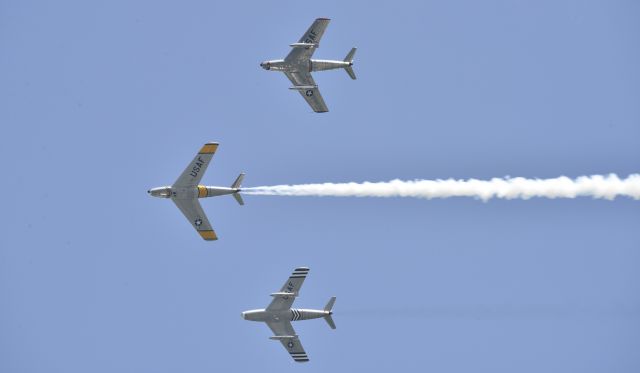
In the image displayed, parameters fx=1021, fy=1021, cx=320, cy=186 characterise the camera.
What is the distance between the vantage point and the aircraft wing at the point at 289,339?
252ft

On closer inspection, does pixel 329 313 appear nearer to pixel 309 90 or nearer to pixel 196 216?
pixel 196 216

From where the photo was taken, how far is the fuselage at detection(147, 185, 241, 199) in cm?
7206

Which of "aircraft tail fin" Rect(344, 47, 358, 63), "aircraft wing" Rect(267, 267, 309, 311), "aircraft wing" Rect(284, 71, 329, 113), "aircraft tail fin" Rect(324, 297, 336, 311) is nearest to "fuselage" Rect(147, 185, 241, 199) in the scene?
"aircraft wing" Rect(267, 267, 309, 311)

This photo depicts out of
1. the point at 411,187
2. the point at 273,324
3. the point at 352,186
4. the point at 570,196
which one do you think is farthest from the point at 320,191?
the point at 570,196

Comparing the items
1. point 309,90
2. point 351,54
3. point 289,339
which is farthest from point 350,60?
point 289,339

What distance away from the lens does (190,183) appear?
72.9 meters

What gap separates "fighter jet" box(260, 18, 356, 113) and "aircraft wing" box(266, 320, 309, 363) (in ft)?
57.9

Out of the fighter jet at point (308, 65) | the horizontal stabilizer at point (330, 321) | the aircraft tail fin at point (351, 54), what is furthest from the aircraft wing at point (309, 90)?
the horizontal stabilizer at point (330, 321)

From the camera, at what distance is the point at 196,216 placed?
2926 inches

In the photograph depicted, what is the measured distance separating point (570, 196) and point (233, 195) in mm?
22874

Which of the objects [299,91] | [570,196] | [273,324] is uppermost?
[299,91]

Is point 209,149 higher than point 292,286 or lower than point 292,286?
higher

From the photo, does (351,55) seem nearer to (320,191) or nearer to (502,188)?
(320,191)

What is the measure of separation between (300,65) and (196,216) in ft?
49.2
